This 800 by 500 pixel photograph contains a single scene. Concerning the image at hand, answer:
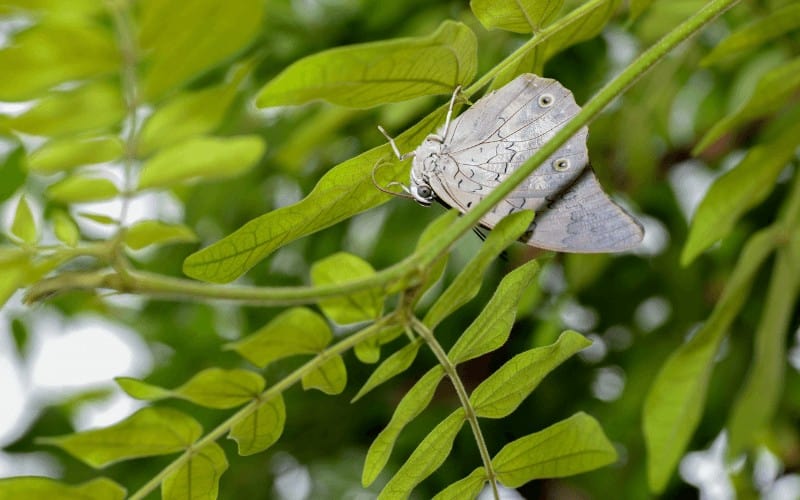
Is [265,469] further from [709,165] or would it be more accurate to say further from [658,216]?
[709,165]

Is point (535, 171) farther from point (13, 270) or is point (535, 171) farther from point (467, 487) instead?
point (13, 270)

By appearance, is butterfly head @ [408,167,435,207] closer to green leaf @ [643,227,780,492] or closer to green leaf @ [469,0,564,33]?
green leaf @ [469,0,564,33]

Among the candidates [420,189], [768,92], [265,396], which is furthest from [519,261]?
[265,396]

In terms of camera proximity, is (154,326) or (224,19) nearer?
(224,19)

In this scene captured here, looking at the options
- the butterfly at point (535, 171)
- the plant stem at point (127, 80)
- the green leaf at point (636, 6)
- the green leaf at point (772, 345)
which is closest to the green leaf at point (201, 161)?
the plant stem at point (127, 80)

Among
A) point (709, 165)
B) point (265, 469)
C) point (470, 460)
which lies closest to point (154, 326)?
point (265, 469)

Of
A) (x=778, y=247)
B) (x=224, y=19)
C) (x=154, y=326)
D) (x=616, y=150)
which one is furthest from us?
(x=154, y=326)

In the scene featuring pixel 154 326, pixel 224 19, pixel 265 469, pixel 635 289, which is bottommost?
pixel 635 289

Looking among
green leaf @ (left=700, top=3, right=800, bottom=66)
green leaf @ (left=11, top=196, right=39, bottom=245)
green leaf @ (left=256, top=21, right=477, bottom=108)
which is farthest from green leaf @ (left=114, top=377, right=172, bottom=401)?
green leaf @ (left=700, top=3, right=800, bottom=66)
